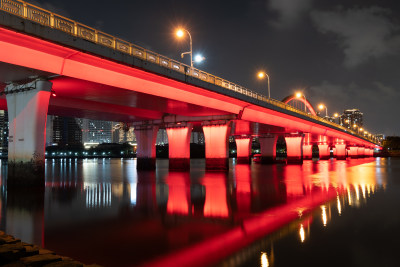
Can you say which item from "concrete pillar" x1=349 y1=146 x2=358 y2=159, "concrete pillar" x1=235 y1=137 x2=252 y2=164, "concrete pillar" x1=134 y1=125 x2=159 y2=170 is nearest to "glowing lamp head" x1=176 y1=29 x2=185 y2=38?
"concrete pillar" x1=134 y1=125 x2=159 y2=170

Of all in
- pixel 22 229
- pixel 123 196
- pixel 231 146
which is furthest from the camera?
pixel 231 146

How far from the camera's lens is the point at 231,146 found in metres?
185

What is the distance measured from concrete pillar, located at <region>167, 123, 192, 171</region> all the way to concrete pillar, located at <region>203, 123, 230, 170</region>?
280cm

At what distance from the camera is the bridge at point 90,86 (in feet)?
61.4

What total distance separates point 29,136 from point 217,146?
26.5 m

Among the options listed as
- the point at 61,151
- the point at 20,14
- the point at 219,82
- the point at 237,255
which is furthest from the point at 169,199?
the point at 61,151

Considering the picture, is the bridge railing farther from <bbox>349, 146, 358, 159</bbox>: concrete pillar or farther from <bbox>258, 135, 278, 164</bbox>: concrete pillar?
<bbox>349, 146, 358, 159</bbox>: concrete pillar

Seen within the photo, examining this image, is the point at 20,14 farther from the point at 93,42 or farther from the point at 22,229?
the point at 22,229

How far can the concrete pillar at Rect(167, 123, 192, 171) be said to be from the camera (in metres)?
45.8

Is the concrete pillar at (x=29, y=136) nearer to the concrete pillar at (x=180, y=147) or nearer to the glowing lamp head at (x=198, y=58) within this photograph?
the glowing lamp head at (x=198, y=58)

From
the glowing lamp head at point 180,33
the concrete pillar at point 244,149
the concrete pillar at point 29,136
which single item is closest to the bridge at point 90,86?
the concrete pillar at point 29,136

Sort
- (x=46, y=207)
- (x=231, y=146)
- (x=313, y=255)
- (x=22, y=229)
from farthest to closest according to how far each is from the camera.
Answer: (x=231, y=146) → (x=46, y=207) → (x=22, y=229) → (x=313, y=255)

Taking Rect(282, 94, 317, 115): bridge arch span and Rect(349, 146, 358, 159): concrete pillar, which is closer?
Rect(282, 94, 317, 115): bridge arch span

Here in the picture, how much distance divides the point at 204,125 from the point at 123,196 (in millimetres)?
26255
